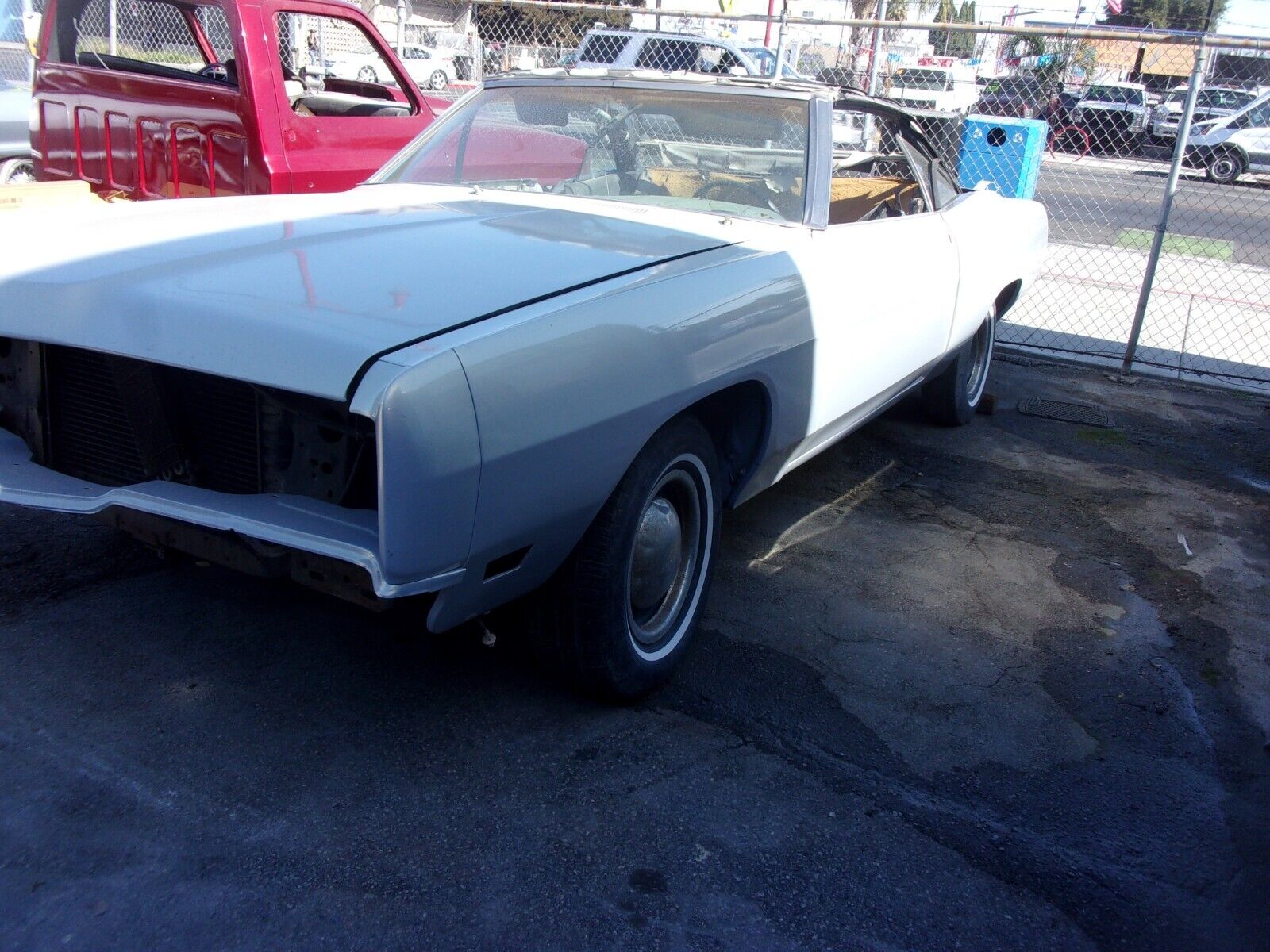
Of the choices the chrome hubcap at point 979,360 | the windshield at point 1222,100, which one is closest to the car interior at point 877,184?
the chrome hubcap at point 979,360

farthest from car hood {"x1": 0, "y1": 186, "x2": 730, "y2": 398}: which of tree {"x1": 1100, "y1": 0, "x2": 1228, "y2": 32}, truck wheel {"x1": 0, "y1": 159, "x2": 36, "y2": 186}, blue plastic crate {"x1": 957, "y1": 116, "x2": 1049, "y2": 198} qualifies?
tree {"x1": 1100, "y1": 0, "x2": 1228, "y2": 32}

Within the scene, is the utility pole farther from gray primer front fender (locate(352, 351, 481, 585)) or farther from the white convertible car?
gray primer front fender (locate(352, 351, 481, 585))

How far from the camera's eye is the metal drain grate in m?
6.27

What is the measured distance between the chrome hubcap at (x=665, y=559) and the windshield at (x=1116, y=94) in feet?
66.1

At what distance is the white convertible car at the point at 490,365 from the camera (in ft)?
7.30

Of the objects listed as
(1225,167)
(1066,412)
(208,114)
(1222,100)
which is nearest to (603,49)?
(1066,412)

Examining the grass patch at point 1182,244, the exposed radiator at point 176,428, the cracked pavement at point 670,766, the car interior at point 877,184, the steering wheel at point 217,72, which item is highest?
the steering wheel at point 217,72

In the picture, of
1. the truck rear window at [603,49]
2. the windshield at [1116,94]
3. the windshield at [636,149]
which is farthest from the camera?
the windshield at [1116,94]

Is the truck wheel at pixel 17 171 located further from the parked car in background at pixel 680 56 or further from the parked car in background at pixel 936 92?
the parked car in background at pixel 936 92

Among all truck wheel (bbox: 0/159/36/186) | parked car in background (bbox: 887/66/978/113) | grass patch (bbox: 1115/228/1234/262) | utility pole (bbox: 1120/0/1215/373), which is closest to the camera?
utility pole (bbox: 1120/0/1215/373)

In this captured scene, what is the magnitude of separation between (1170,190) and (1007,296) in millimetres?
1829

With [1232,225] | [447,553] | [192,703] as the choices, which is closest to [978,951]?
[447,553]

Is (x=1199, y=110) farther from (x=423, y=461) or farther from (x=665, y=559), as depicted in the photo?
(x=423, y=461)

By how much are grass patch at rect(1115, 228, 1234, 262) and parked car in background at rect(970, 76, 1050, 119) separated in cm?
401
